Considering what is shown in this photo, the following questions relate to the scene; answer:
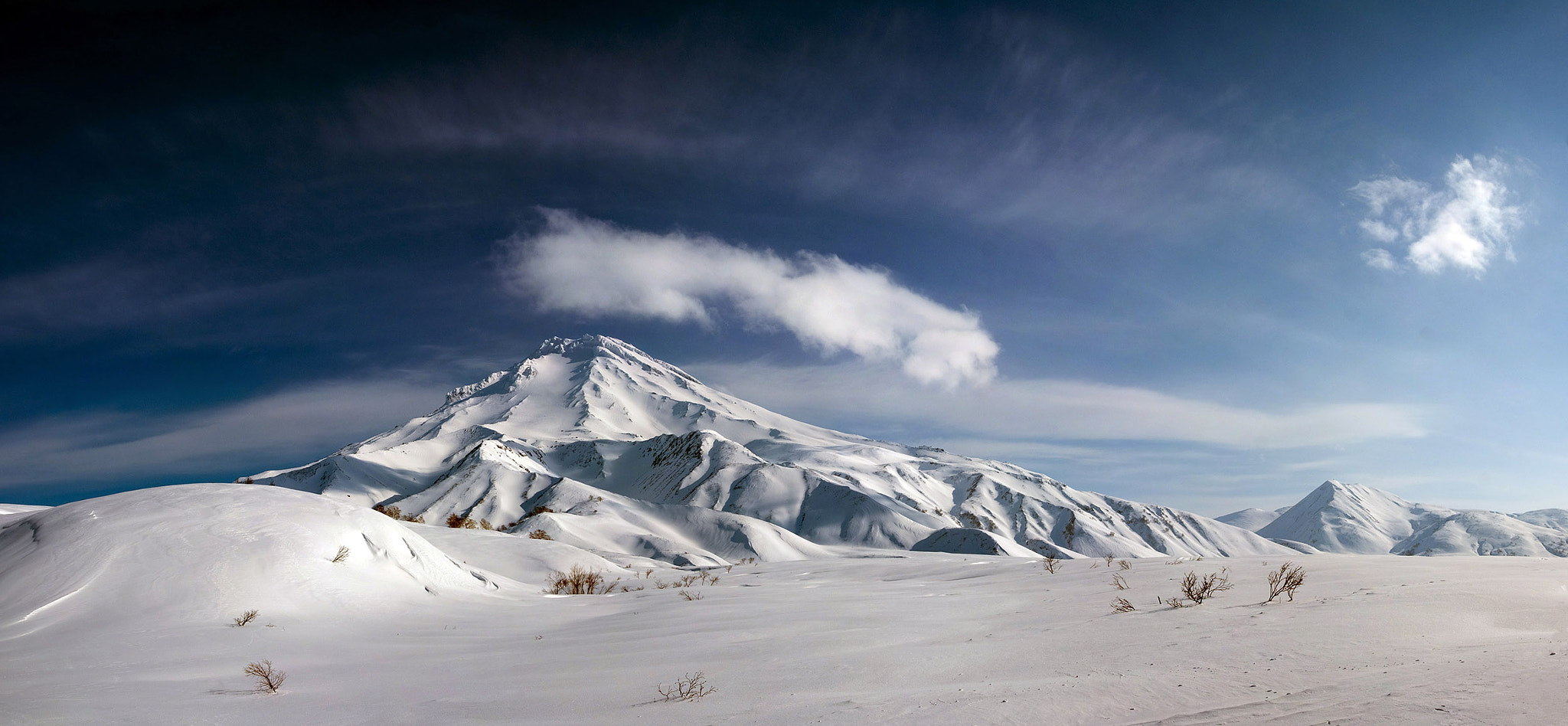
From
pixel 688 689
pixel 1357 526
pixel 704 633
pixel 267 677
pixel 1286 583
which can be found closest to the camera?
pixel 688 689

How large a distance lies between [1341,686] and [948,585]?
545 centimetres

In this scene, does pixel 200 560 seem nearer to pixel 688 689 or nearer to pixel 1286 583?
pixel 688 689

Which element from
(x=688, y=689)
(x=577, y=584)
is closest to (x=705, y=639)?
(x=688, y=689)

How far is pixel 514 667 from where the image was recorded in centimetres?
407

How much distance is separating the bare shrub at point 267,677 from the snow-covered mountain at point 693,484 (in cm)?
1784

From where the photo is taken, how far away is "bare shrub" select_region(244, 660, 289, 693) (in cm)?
342

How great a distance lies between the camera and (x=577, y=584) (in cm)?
1019

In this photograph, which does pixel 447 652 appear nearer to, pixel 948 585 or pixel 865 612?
pixel 865 612

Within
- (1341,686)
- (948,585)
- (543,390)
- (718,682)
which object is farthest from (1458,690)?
(543,390)

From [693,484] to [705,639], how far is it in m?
62.0

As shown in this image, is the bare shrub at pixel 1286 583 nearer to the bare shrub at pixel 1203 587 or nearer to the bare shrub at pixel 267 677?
the bare shrub at pixel 1203 587

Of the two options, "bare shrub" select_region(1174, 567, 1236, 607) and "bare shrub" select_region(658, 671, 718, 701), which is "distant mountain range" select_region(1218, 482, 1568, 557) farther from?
"bare shrub" select_region(658, 671, 718, 701)

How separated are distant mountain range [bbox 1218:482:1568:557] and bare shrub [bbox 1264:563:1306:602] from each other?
139 meters

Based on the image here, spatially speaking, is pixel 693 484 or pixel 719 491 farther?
pixel 693 484
